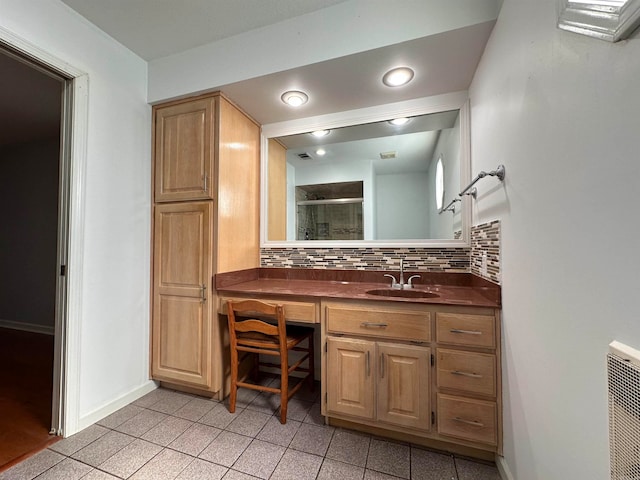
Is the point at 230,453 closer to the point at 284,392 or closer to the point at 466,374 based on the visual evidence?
the point at 284,392

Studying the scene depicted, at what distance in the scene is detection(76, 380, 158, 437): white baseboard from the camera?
62.2 inches

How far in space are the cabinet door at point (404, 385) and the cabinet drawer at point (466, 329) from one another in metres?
0.13

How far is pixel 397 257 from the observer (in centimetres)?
204

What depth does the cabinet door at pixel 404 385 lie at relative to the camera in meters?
1.40

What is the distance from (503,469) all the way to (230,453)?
1347mm

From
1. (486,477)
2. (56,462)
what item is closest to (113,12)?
(56,462)

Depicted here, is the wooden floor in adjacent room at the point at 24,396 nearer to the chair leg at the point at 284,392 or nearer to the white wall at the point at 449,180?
the chair leg at the point at 284,392

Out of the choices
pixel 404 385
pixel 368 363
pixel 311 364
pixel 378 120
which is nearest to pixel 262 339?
pixel 311 364

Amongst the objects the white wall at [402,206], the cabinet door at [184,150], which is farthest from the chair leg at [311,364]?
the cabinet door at [184,150]

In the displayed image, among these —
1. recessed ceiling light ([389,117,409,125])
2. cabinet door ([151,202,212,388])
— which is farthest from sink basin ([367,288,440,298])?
recessed ceiling light ([389,117,409,125])

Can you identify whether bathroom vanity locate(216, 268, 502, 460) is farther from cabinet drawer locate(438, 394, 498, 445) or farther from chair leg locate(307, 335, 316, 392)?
chair leg locate(307, 335, 316, 392)

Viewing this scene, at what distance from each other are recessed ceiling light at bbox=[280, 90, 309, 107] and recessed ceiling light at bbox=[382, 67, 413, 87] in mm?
584

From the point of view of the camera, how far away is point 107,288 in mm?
1737

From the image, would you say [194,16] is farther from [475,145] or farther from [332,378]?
[332,378]
